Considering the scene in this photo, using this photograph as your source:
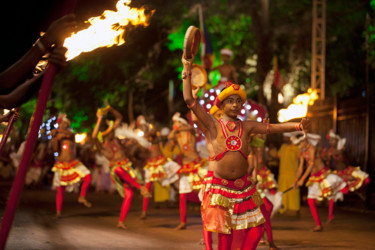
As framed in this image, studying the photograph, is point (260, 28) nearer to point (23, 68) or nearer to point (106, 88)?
point (106, 88)

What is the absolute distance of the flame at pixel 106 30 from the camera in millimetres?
4293

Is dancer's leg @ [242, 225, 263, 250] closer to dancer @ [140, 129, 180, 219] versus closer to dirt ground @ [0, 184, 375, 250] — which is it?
dirt ground @ [0, 184, 375, 250]

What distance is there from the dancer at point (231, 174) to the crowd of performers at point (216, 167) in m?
0.01

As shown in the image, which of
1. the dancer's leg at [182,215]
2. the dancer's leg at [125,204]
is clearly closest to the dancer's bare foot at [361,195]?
the dancer's leg at [182,215]

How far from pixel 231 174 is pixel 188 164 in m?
6.30

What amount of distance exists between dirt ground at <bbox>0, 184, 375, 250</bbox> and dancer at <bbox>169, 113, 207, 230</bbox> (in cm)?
82

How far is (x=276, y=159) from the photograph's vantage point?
18953 mm

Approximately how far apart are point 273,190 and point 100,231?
381cm

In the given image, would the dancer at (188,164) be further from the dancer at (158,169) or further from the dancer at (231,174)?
the dancer at (231,174)

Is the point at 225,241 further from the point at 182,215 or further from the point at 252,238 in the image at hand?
the point at 182,215

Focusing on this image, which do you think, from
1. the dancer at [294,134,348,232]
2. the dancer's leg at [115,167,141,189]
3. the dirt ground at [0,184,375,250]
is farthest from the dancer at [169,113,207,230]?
the dancer at [294,134,348,232]

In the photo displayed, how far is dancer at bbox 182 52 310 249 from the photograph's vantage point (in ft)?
20.4

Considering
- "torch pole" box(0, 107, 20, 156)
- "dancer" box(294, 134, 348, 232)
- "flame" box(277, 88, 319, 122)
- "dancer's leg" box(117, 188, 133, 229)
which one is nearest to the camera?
"torch pole" box(0, 107, 20, 156)

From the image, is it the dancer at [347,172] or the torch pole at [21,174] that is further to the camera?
the dancer at [347,172]
